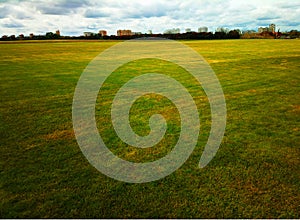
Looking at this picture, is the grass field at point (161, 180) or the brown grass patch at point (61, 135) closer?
the grass field at point (161, 180)

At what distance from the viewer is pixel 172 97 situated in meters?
10.1

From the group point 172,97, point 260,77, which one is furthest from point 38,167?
point 260,77

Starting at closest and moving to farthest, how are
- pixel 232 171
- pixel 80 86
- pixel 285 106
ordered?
pixel 232 171 < pixel 285 106 < pixel 80 86

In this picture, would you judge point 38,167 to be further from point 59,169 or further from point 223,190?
point 223,190

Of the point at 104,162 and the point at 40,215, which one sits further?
the point at 104,162

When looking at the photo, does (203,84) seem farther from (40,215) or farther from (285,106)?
(40,215)

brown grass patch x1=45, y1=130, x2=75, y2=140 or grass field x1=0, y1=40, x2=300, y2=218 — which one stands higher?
brown grass patch x1=45, y1=130, x2=75, y2=140

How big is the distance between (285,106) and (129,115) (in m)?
5.21

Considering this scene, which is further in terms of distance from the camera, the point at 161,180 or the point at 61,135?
the point at 61,135

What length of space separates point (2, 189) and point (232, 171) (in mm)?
3929

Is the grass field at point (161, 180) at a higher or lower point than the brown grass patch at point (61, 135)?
lower

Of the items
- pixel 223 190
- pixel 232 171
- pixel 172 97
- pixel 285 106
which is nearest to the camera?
pixel 223 190

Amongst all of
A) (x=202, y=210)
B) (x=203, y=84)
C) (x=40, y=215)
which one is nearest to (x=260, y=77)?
(x=203, y=84)

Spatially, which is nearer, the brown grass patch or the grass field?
the grass field
